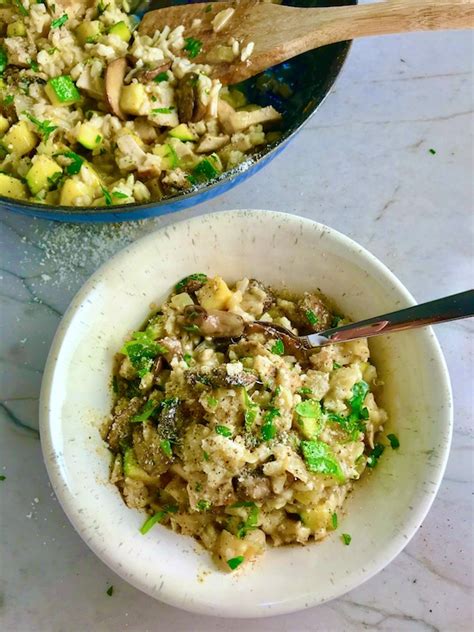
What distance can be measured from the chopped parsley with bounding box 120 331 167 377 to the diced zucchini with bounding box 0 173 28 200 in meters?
→ 0.46

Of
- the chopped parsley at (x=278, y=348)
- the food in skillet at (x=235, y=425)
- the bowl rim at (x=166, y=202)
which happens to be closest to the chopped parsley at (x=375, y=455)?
the food in skillet at (x=235, y=425)

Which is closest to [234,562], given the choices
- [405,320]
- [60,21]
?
[405,320]

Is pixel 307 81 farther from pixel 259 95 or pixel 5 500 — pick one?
pixel 5 500

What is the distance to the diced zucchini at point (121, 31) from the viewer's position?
1621 mm

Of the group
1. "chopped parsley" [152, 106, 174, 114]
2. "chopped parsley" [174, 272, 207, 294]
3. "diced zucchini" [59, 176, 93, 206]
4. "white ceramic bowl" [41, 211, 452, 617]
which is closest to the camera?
"white ceramic bowl" [41, 211, 452, 617]

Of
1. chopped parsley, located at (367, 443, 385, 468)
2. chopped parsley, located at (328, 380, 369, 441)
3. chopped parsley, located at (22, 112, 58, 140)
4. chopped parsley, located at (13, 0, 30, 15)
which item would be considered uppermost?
chopped parsley, located at (13, 0, 30, 15)

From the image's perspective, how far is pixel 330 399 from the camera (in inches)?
→ 47.4

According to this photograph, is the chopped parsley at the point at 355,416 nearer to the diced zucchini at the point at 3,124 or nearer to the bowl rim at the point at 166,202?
the bowl rim at the point at 166,202

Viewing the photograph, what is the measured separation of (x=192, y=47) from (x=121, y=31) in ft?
0.57

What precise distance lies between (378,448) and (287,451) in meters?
0.22

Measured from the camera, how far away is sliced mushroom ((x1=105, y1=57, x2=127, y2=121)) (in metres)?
1.54

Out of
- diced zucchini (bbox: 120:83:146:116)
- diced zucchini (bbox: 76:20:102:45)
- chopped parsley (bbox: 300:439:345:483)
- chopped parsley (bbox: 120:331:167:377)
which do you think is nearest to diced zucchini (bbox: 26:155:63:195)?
diced zucchini (bbox: 120:83:146:116)

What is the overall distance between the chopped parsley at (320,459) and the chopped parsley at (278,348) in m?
0.17

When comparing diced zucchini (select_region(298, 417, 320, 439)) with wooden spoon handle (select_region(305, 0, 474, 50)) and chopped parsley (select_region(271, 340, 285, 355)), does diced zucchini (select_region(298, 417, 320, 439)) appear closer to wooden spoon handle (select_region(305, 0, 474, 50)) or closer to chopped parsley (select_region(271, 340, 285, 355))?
chopped parsley (select_region(271, 340, 285, 355))
